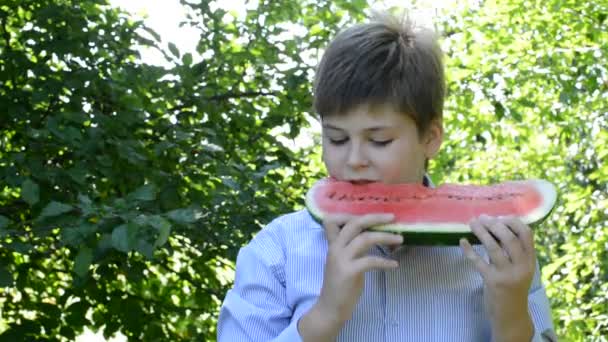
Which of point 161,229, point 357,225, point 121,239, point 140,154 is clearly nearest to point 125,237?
point 121,239

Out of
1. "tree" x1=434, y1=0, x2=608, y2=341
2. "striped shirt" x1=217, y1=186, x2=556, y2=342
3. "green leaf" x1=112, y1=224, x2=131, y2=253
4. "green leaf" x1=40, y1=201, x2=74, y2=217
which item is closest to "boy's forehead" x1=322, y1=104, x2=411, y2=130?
"striped shirt" x1=217, y1=186, x2=556, y2=342

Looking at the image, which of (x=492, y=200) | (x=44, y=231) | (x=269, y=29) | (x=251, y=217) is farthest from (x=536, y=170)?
(x=492, y=200)

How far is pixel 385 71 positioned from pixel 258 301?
518 millimetres

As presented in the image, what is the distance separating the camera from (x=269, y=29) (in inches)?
211

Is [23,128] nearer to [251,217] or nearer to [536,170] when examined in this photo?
[251,217]

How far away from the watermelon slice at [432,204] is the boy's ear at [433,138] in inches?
3.0

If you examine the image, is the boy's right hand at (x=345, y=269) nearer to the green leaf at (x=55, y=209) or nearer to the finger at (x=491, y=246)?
the finger at (x=491, y=246)

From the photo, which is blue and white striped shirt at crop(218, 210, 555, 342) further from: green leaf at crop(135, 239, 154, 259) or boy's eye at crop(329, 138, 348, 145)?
green leaf at crop(135, 239, 154, 259)

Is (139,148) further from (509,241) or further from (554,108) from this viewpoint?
(554,108)

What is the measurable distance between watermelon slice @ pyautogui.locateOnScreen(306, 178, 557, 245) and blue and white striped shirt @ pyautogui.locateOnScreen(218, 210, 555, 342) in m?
0.07

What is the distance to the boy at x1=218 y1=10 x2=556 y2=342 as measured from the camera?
2.15 m

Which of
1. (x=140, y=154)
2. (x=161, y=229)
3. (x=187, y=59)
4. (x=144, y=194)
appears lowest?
(x=161, y=229)

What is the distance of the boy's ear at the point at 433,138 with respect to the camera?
246 centimetres

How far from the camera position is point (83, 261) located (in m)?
3.61
